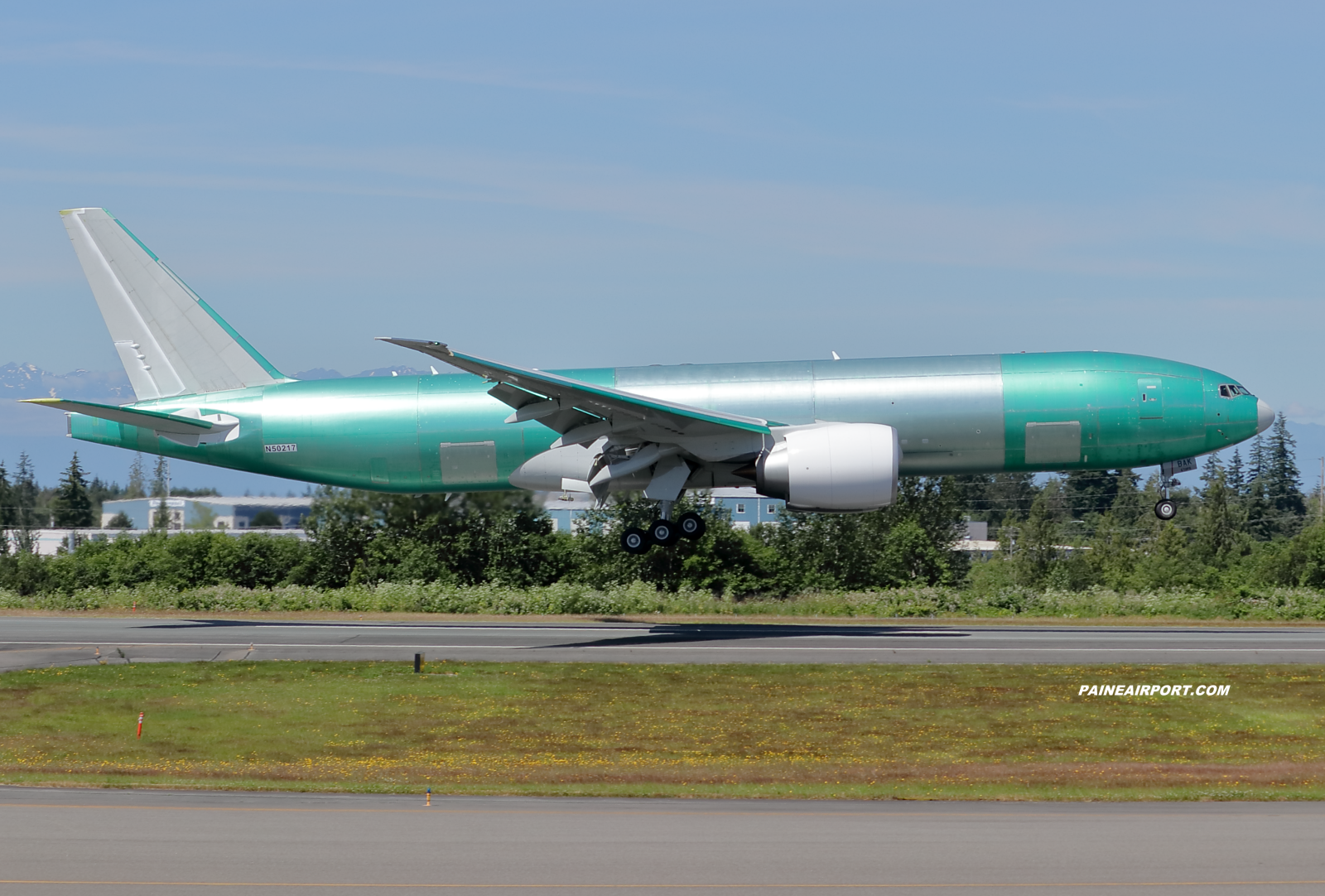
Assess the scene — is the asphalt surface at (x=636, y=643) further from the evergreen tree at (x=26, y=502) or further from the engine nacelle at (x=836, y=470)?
the evergreen tree at (x=26, y=502)

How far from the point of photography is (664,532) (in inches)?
1312

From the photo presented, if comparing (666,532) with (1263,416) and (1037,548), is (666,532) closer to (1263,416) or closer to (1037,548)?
(1263,416)

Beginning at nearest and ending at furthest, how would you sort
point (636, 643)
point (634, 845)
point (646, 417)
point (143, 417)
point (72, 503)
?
point (634, 845) < point (636, 643) < point (646, 417) < point (143, 417) < point (72, 503)

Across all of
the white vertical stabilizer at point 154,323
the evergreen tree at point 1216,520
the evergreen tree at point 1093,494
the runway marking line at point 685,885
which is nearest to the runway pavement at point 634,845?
the runway marking line at point 685,885

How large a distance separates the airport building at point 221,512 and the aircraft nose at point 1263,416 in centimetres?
3142

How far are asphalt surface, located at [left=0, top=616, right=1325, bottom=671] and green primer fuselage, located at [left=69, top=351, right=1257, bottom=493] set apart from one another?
14.9 ft

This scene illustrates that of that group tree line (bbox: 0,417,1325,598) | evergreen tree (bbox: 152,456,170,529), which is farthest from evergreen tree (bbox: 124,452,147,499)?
tree line (bbox: 0,417,1325,598)

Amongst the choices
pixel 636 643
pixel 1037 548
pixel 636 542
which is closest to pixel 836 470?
pixel 636 542

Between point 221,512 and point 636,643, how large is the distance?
75.8m

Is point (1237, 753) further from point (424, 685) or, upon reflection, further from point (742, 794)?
point (424, 685)

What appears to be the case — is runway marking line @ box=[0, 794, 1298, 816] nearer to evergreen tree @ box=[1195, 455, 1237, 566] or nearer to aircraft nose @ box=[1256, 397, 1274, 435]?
aircraft nose @ box=[1256, 397, 1274, 435]

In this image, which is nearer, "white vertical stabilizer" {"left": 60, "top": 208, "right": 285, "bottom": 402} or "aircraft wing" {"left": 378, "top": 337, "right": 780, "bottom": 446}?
"aircraft wing" {"left": 378, "top": 337, "right": 780, "bottom": 446}

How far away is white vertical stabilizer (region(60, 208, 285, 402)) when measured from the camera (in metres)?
37.9

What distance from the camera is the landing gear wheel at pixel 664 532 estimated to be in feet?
109
